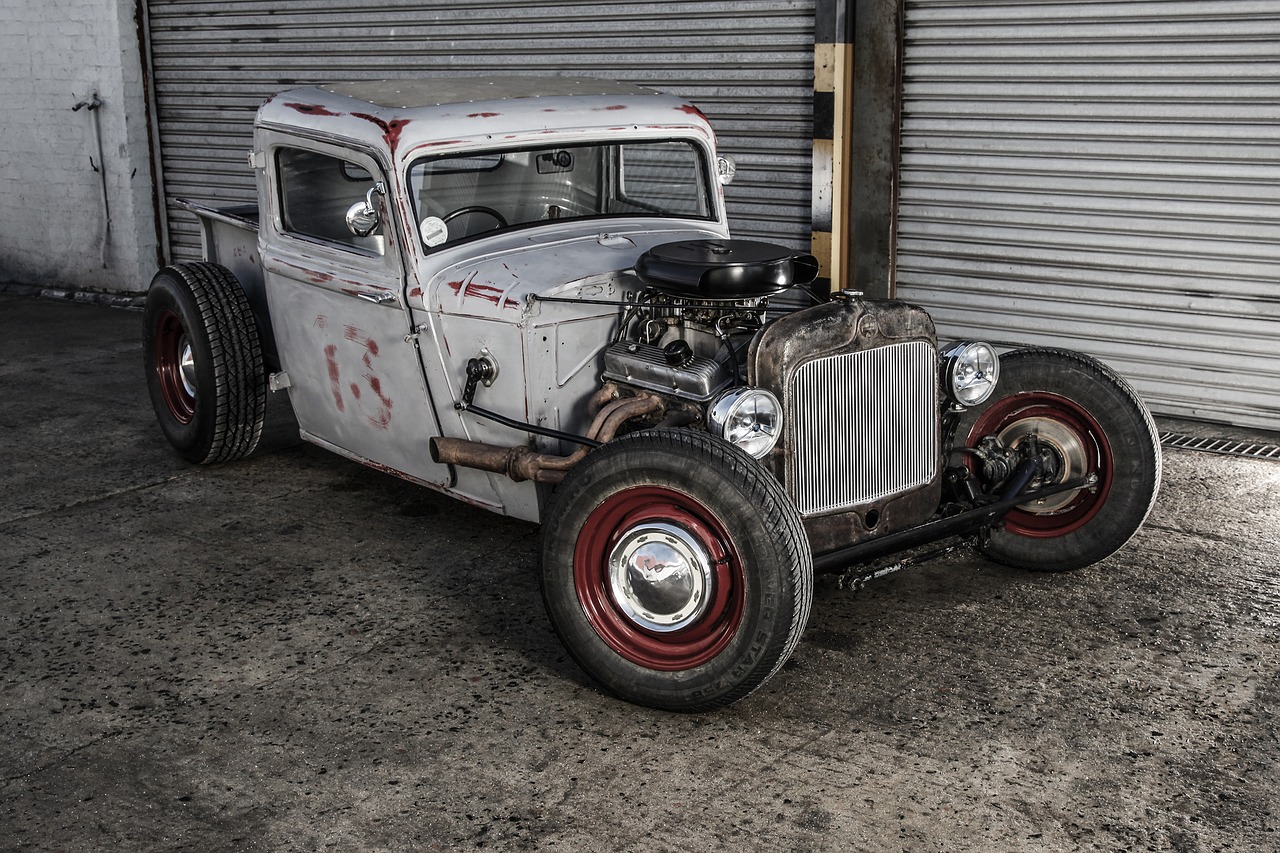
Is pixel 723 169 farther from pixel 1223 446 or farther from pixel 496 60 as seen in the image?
pixel 496 60

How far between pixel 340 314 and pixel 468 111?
0.91m

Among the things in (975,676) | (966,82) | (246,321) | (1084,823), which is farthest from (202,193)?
(1084,823)

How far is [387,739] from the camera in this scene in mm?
3668

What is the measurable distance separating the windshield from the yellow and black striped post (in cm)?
204

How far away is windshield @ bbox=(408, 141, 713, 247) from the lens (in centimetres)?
478

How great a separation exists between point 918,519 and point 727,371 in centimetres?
79

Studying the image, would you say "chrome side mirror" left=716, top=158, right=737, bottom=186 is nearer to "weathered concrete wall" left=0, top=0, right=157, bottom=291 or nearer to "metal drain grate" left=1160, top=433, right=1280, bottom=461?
"metal drain grate" left=1160, top=433, right=1280, bottom=461

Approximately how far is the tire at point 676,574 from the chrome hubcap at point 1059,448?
1386 millimetres

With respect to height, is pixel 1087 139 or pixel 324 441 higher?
pixel 1087 139

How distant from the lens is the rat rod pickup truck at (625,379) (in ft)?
12.2

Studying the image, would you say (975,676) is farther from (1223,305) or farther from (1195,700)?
(1223,305)

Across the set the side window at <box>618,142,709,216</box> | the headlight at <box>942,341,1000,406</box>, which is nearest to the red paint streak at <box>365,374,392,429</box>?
the side window at <box>618,142,709,216</box>

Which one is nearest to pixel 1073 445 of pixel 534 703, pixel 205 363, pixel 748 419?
pixel 748 419

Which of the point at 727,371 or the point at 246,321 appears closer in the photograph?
the point at 727,371
